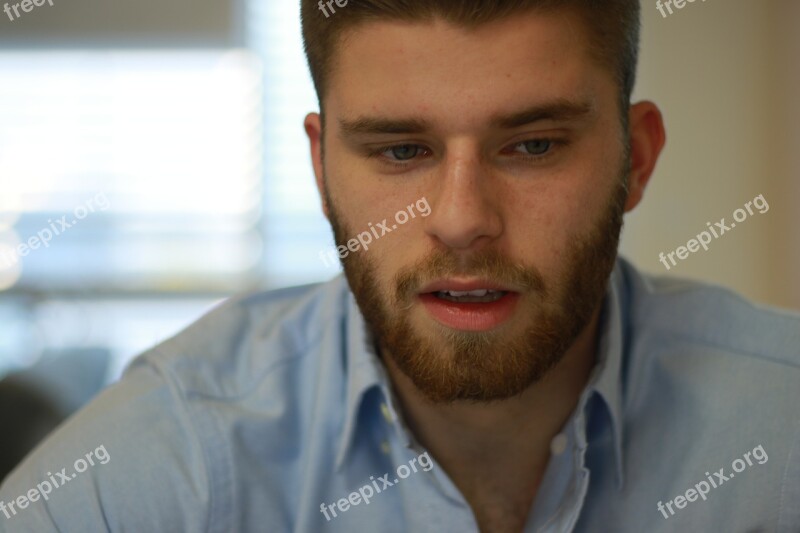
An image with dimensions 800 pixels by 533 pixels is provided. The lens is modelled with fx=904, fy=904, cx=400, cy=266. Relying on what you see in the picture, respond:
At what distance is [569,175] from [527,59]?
142 mm

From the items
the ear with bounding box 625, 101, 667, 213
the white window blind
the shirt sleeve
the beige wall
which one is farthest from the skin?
the white window blind

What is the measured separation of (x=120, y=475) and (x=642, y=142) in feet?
2.64

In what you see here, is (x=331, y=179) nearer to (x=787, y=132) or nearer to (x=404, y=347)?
(x=404, y=347)

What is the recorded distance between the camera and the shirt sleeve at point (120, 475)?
1011 millimetres

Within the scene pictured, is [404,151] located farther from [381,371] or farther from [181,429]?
[181,429]

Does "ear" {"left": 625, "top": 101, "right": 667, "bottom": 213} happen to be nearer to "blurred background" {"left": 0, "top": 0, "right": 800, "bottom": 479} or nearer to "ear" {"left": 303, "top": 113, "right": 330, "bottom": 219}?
"ear" {"left": 303, "top": 113, "right": 330, "bottom": 219}

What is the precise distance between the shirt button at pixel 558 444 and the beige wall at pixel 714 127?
7.80 feet

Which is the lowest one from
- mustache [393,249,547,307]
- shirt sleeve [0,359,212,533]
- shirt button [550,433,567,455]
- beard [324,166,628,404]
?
shirt button [550,433,567,455]

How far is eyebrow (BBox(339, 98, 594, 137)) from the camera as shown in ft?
3.24

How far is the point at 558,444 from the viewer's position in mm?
1140

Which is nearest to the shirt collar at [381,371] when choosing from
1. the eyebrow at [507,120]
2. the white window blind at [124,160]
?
the eyebrow at [507,120]

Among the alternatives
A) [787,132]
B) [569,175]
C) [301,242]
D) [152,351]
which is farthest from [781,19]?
[152,351]

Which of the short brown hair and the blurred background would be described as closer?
the short brown hair

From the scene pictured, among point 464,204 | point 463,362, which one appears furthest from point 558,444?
A: point 464,204
